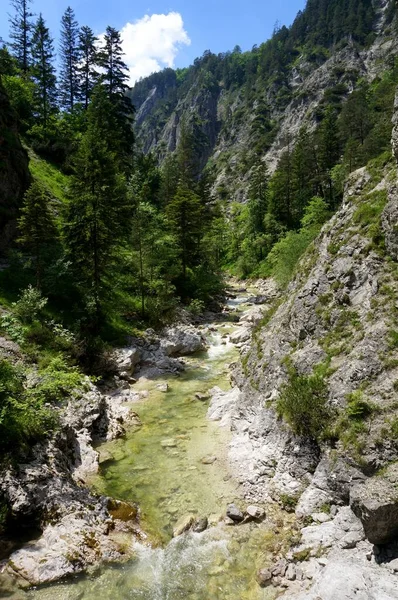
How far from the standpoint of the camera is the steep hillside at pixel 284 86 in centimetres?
12294

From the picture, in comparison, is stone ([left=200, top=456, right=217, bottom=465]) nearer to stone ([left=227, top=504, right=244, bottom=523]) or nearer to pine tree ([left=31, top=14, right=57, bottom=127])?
stone ([left=227, top=504, right=244, bottom=523])

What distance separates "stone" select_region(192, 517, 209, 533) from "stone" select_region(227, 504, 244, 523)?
2.42 feet

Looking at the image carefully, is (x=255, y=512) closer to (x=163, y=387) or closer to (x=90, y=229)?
(x=163, y=387)

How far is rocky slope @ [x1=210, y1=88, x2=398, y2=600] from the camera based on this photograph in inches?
340

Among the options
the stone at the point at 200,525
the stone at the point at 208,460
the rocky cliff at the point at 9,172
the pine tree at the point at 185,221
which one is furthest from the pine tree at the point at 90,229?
the stone at the point at 200,525

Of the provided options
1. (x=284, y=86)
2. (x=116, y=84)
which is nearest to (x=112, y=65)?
(x=116, y=84)

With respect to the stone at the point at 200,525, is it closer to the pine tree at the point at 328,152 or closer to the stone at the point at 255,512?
the stone at the point at 255,512

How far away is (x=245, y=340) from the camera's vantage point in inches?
1109

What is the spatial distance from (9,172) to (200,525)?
29.2m

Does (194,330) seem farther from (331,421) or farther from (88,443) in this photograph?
(331,421)

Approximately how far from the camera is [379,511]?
8453 millimetres

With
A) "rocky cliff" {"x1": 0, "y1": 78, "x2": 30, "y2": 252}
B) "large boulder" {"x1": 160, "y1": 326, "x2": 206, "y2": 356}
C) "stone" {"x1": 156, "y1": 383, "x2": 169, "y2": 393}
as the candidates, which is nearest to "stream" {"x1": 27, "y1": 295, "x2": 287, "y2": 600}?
"stone" {"x1": 156, "y1": 383, "x2": 169, "y2": 393}

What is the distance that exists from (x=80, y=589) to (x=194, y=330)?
72.4 ft

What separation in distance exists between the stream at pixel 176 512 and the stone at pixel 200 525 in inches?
5.2
